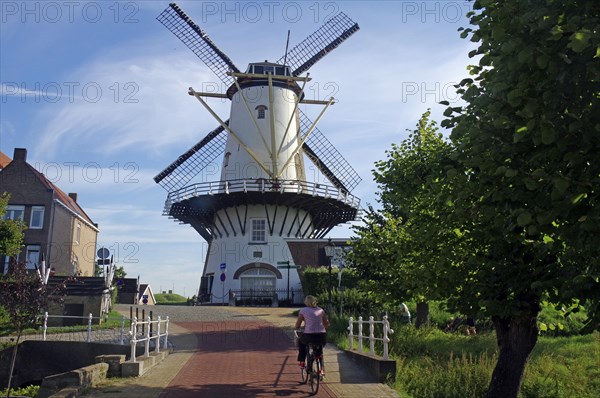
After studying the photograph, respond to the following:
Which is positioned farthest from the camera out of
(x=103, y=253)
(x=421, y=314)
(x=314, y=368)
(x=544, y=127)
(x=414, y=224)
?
(x=103, y=253)

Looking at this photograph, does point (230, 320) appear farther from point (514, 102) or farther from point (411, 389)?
point (514, 102)

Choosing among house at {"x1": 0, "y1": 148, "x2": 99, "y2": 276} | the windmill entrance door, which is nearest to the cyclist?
the windmill entrance door

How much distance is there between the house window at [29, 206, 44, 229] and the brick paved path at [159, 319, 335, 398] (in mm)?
20707

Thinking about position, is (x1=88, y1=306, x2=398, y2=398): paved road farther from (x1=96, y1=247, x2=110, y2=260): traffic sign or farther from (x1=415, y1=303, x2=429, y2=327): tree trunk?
(x1=96, y1=247, x2=110, y2=260): traffic sign

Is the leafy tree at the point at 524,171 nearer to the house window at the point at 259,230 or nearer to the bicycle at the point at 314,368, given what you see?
the bicycle at the point at 314,368

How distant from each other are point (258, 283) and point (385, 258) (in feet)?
76.9

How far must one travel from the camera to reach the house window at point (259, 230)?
4059 cm

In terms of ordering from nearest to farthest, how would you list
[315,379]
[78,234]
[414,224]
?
[315,379], [414,224], [78,234]

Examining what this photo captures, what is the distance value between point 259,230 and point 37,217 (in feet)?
49.6

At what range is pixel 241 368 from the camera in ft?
43.6

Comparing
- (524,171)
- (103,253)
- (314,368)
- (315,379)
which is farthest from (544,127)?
(103,253)

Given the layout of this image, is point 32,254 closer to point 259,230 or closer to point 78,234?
point 78,234

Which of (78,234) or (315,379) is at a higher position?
(78,234)

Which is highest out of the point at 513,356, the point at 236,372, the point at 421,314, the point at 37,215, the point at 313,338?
the point at 37,215
